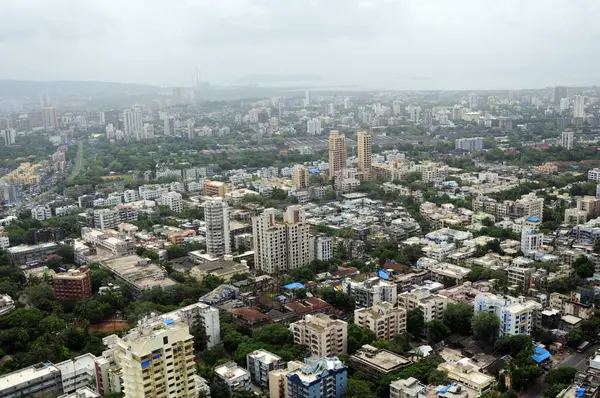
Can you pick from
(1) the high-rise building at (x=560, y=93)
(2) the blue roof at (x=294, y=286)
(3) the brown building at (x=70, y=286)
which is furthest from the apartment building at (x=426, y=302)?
(1) the high-rise building at (x=560, y=93)

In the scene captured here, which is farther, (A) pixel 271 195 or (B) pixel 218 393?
(A) pixel 271 195

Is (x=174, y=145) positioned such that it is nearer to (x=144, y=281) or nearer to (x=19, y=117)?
(x=19, y=117)

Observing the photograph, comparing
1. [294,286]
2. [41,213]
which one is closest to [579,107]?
[41,213]

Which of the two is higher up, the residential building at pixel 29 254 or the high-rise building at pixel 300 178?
the high-rise building at pixel 300 178


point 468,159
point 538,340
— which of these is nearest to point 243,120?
point 468,159

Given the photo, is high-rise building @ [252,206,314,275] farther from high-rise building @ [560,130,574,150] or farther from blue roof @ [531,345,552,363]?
high-rise building @ [560,130,574,150]

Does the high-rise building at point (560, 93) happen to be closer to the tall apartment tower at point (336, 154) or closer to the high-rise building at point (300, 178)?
the tall apartment tower at point (336, 154)

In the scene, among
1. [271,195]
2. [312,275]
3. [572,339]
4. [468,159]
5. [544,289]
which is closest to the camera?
[572,339]
